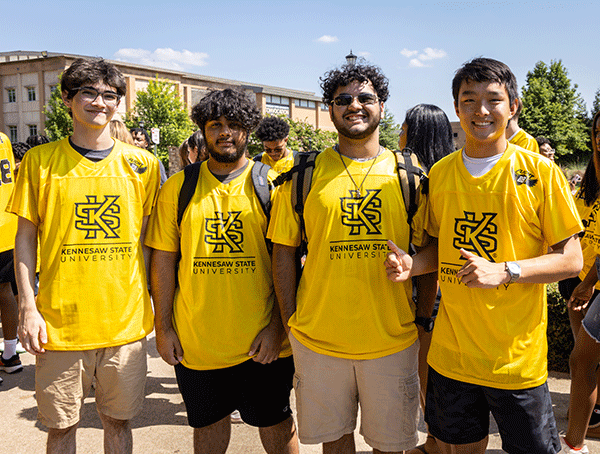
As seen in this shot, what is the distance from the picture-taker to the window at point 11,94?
45594 millimetres

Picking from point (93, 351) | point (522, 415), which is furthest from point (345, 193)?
point (93, 351)

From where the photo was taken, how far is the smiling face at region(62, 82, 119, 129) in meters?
2.64

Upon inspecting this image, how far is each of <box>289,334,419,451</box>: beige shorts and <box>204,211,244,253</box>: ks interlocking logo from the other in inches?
25.9

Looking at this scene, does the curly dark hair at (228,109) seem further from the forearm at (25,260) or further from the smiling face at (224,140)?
the forearm at (25,260)

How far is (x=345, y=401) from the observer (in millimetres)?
2525

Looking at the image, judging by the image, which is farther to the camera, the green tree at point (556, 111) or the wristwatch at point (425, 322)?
the green tree at point (556, 111)

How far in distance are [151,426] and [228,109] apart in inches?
106

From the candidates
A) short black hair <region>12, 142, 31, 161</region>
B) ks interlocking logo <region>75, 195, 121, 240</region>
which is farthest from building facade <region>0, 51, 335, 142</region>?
ks interlocking logo <region>75, 195, 121, 240</region>

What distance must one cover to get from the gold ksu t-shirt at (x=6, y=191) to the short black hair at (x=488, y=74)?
4136 millimetres

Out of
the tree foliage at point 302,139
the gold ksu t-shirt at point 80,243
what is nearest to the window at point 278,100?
the tree foliage at point 302,139

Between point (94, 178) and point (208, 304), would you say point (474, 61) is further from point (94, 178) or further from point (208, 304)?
point (94, 178)

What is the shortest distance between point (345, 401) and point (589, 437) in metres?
2.21

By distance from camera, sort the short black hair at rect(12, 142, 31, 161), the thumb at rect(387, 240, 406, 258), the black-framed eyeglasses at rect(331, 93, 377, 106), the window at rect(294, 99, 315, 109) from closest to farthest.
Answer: the thumb at rect(387, 240, 406, 258)
the black-framed eyeglasses at rect(331, 93, 377, 106)
the short black hair at rect(12, 142, 31, 161)
the window at rect(294, 99, 315, 109)

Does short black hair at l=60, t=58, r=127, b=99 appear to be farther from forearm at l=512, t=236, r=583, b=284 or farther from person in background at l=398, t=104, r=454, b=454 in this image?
forearm at l=512, t=236, r=583, b=284
